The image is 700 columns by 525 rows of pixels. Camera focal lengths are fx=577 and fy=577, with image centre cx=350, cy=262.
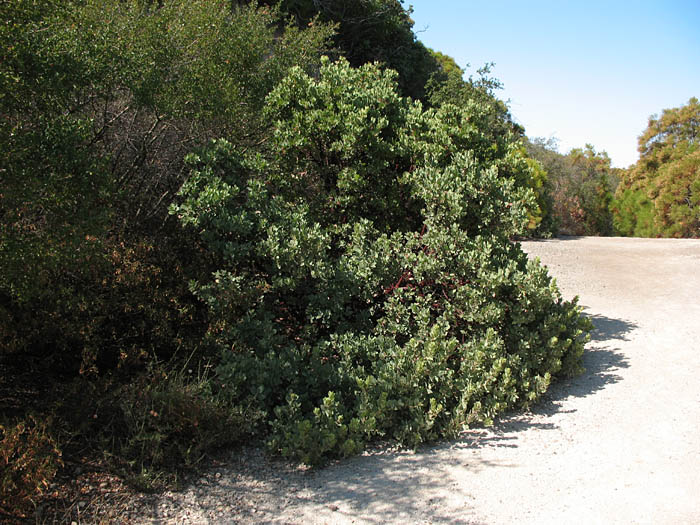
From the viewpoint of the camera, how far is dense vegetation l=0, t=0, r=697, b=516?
3.62 meters

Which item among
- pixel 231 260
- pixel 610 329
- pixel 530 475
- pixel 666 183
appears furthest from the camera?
pixel 666 183

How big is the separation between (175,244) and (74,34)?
6.41ft

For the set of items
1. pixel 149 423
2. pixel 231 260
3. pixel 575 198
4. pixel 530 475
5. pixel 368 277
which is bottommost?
pixel 530 475

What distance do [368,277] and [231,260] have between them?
120 centimetres

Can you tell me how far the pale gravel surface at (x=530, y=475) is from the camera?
10.6ft

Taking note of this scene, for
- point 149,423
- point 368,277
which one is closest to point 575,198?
point 368,277

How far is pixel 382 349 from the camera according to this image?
4770 millimetres

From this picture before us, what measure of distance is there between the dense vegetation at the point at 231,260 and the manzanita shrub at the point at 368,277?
0.02 meters

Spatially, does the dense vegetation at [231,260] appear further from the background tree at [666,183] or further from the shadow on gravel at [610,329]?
the background tree at [666,183]

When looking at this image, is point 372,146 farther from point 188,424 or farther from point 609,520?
point 609,520

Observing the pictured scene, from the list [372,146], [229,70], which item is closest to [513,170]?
[372,146]

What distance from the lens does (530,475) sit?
3650mm

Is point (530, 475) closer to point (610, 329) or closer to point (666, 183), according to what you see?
point (610, 329)

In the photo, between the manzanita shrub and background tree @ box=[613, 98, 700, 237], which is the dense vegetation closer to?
the manzanita shrub
